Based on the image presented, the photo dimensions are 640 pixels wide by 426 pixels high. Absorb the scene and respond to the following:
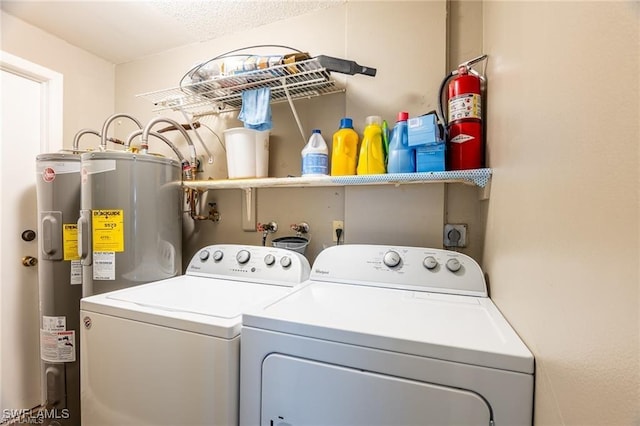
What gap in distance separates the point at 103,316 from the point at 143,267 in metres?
0.39

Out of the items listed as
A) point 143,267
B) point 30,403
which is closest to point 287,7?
point 143,267

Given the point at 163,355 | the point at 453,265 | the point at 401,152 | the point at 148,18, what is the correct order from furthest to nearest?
the point at 148,18 → the point at 401,152 → the point at 453,265 → the point at 163,355

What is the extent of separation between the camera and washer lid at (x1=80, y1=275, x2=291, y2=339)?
0.90 m

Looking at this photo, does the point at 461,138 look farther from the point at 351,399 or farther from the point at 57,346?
the point at 57,346

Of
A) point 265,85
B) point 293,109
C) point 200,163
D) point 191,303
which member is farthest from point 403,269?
point 200,163

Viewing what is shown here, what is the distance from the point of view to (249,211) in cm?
180

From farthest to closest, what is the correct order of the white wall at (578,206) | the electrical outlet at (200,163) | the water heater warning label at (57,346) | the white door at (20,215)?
the electrical outlet at (200,163) → the white door at (20,215) → the water heater warning label at (57,346) → the white wall at (578,206)

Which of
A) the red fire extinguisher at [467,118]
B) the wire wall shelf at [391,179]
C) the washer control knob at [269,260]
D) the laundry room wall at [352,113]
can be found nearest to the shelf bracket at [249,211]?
the laundry room wall at [352,113]

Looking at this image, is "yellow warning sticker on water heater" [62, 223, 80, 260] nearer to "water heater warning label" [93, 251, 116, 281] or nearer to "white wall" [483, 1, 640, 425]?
"water heater warning label" [93, 251, 116, 281]

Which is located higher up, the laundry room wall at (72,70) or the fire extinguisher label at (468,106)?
the laundry room wall at (72,70)

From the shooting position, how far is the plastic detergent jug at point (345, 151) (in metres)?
1.44

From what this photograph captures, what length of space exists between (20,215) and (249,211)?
143cm

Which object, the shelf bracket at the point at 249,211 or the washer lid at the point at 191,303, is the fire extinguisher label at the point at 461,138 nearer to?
the washer lid at the point at 191,303

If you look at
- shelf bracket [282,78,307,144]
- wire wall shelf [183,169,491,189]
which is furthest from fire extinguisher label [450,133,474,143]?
shelf bracket [282,78,307,144]
